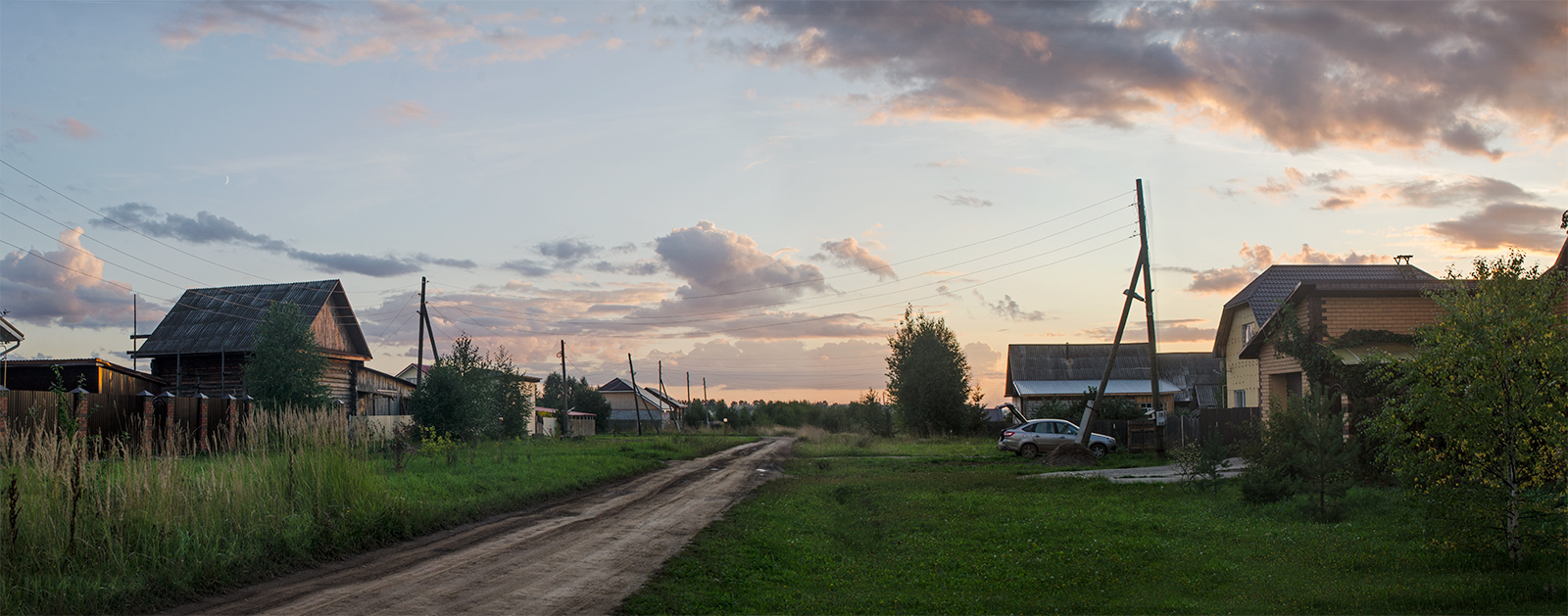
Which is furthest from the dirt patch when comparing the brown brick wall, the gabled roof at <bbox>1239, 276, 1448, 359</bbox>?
the brown brick wall

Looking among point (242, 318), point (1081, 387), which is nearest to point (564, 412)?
point (242, 318)

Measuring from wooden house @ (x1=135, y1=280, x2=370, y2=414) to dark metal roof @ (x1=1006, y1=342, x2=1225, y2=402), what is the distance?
126ft

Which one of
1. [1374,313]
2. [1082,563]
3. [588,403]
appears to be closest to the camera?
[1082,563]

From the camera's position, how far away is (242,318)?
39.4 meters

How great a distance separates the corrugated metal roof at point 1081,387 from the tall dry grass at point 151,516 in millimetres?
46757

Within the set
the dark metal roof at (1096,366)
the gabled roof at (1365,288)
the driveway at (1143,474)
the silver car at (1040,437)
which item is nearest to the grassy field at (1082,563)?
the driveway at (1143,474)

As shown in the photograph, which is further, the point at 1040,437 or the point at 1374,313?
the point at 1040,437

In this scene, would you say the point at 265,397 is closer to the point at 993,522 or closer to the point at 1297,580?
the point at 993,522

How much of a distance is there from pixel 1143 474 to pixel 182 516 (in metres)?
20.5

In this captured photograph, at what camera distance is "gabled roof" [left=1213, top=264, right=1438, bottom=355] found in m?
28.9

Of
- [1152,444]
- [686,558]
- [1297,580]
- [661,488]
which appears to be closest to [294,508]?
[686,558]

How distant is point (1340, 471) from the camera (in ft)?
44.3

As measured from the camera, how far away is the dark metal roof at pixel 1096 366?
5619cm

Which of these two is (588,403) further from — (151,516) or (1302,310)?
(151,516)
